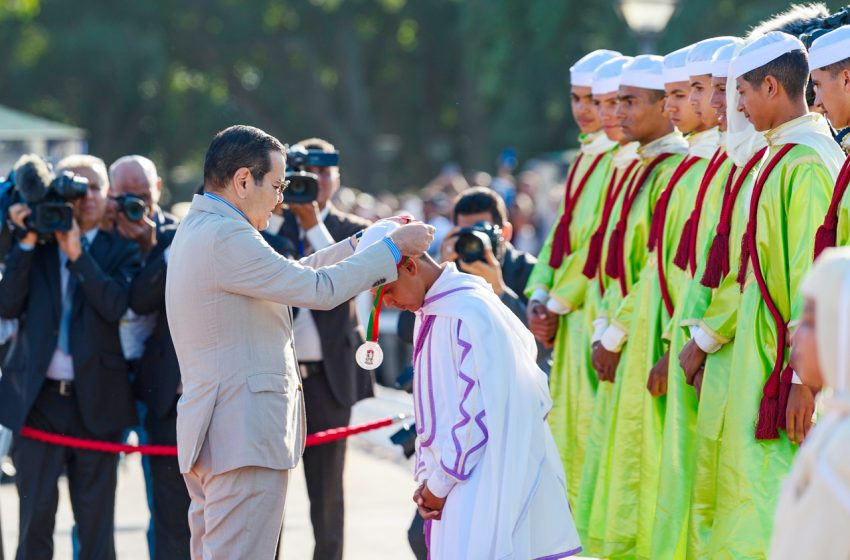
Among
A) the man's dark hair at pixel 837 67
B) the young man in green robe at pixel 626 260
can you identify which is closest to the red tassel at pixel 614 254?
the young man in green robe at pixel 626 260

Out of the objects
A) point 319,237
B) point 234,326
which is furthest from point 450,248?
point 234,326

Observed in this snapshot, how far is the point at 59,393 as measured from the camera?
7.23m

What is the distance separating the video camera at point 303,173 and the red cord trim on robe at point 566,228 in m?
1.21

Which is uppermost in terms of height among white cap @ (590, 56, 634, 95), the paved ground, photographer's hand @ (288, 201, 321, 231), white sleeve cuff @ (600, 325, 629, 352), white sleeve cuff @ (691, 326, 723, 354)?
white cap @ (590, 56, 634, 95)

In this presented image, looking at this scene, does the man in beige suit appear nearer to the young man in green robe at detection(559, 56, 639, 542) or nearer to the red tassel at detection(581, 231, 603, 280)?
the young man in green robe at detection(559, 56, 639, 542)

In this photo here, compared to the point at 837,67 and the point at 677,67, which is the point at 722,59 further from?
the point at 837,67

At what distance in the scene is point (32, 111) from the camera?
42.2 m

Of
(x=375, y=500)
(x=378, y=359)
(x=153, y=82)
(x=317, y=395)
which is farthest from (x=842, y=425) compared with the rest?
(x=153, y=82)

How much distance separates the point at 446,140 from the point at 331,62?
4.08 metres

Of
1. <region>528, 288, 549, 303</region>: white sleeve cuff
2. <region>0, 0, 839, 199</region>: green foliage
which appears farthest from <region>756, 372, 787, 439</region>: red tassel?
<region>0, 0, 839, 199</region>: green foliage

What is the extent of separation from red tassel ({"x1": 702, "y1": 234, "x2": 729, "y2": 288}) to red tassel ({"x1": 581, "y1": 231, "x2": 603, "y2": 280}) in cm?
136

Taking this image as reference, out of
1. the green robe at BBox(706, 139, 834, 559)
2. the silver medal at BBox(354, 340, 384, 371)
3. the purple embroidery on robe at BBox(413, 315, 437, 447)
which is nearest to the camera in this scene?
the purple embroidery on robe at BBox(413, 315, 437, 447)

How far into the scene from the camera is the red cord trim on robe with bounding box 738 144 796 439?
5652 millimetres

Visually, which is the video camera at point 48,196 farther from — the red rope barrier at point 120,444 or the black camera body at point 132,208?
the red rope barrier at point 120,444
